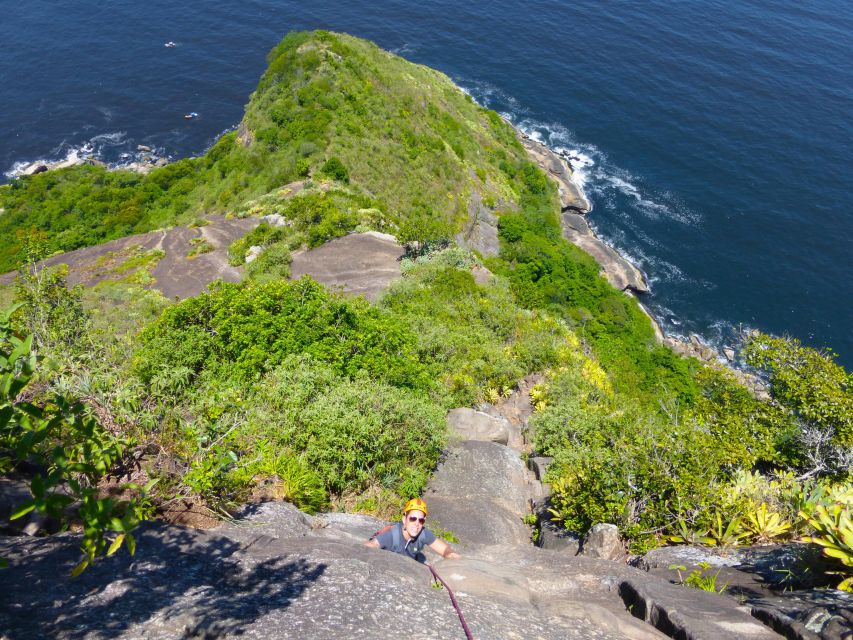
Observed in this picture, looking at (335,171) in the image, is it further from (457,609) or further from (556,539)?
(457,609)

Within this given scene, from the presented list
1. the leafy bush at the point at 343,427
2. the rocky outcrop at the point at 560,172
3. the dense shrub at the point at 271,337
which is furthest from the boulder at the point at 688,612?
the rocky outcrop at the point at 560,172

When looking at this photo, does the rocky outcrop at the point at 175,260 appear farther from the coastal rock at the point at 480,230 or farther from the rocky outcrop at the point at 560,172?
the rocky outcrop at the point at 560,172

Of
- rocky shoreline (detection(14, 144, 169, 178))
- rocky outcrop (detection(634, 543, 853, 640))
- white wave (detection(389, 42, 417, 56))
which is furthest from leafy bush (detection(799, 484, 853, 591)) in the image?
white wave (detection(389, 42, 417, 56))

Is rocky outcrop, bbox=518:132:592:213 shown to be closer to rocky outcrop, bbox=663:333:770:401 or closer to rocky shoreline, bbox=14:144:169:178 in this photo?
rocky outcrop, bbox=663:333:770:401

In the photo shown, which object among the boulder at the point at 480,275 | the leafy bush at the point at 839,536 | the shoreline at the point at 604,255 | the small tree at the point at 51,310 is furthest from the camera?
the shoreline at the point at 604,255

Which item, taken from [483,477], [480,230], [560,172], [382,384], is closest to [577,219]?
[560,172]
